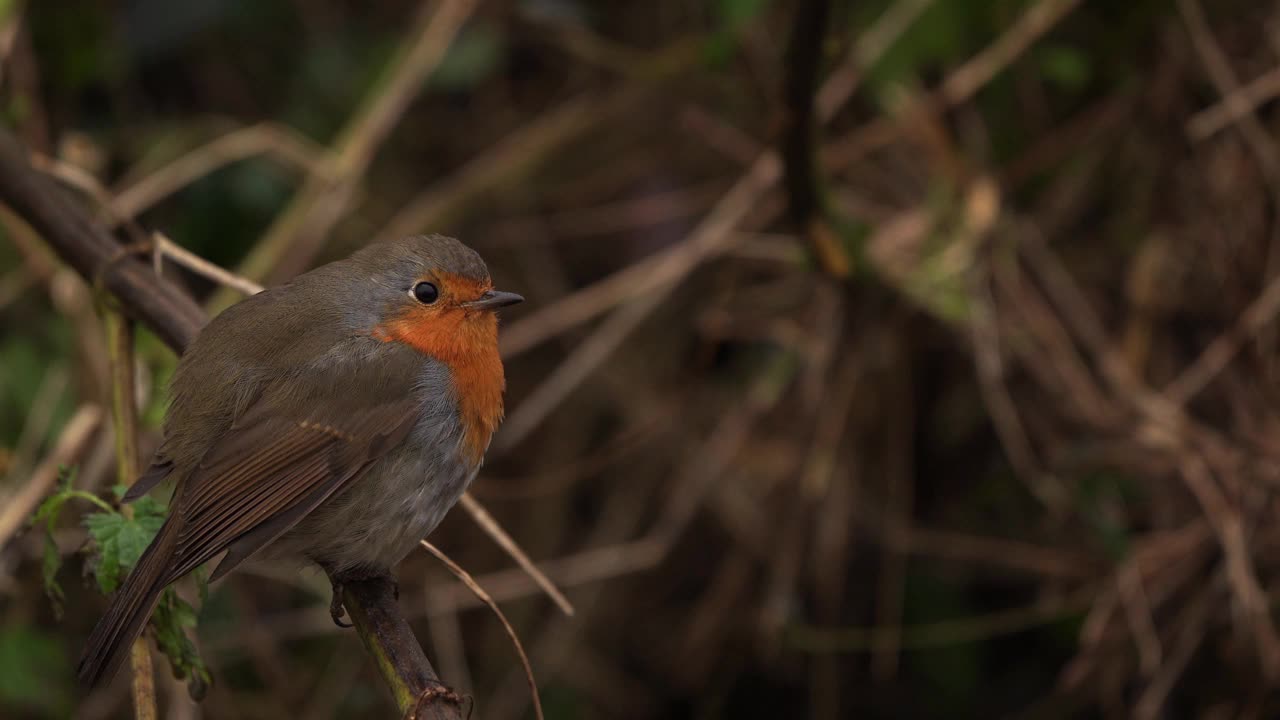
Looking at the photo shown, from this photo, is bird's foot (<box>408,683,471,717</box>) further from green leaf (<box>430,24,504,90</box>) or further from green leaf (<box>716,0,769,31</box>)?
green leaf (<box>430,24,504,90</box>)

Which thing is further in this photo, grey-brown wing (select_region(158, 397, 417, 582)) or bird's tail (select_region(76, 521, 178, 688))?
grey-brown wing (select_region(158, 397, 417, 582))

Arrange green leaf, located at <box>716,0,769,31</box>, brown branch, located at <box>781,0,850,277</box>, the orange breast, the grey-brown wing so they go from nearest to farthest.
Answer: the grey-brown wing
the orange breast
brown branch, located at <box>781,0,850,277</box>
green leaf, located at <box>716,0,769,31</box>

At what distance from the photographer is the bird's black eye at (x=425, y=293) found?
2646 mm

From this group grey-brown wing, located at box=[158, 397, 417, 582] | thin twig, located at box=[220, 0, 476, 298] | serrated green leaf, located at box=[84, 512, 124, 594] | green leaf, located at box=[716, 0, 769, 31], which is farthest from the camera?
thin twig, located at box=[220, 0, 476, 298]

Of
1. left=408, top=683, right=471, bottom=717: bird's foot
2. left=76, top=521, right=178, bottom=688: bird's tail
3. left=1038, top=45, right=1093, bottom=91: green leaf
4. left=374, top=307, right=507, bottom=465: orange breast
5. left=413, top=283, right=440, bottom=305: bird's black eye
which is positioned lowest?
left=408, top=683, right=471, bottom=717: bird's foot

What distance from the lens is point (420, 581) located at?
180 inches

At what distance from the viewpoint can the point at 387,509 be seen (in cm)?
242

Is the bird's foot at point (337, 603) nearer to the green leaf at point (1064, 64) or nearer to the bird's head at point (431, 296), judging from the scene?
the bird's head at point (431, 296)

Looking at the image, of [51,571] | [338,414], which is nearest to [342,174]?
[338,414]

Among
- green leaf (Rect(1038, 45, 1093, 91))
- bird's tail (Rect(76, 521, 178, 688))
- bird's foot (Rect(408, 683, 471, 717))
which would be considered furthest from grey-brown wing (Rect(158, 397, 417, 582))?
green leaf (Rect(1038, 45, 1093, 91))

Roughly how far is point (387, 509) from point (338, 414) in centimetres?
20

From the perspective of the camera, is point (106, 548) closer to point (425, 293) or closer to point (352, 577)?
point (352, 577)

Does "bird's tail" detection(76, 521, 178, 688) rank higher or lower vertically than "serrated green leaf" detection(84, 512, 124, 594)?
lower

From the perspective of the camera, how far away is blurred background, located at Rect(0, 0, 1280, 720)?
3.75m
